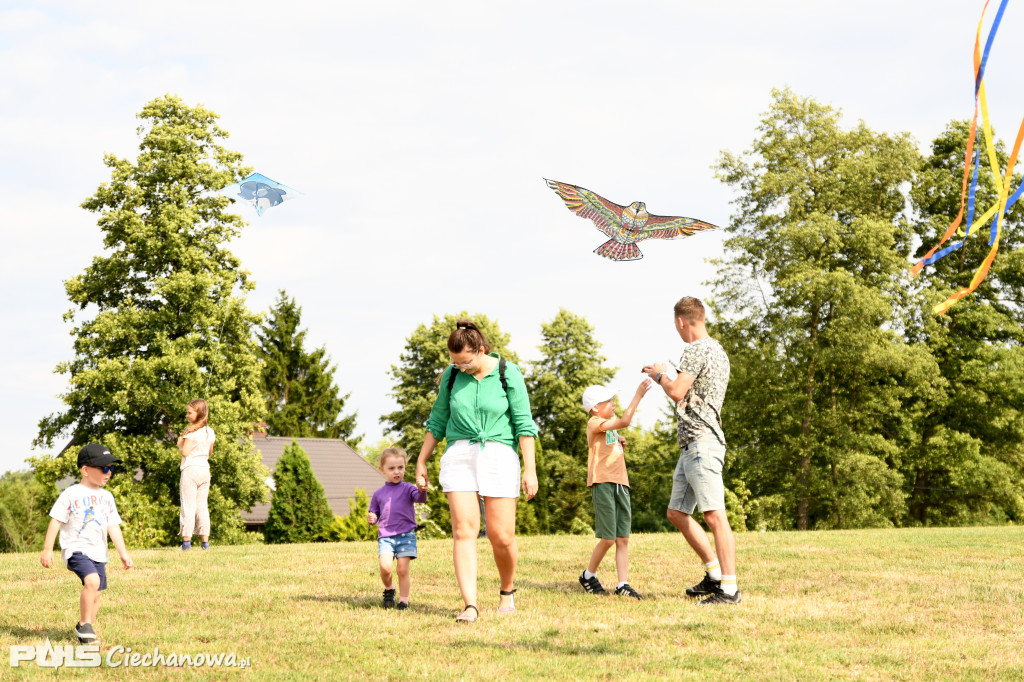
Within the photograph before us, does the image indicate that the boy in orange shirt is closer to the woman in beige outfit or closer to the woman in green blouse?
the woman in green blouse

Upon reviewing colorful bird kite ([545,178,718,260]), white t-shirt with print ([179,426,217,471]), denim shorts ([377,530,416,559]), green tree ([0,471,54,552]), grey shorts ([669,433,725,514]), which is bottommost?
green tree ([0,471,54,552])

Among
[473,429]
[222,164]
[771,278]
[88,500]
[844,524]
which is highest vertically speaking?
[222,164]

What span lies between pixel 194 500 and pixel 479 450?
7345mm

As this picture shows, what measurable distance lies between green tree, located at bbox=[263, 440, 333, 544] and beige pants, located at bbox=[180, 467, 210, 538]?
53.8 feet

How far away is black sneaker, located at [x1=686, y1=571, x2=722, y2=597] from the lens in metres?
7.67

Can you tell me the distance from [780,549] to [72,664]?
316 inches

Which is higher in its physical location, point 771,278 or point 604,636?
point 771,278

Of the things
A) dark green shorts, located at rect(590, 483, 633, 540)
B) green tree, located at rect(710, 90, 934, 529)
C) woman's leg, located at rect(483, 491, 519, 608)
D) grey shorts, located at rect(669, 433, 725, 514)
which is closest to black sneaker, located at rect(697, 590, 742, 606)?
grey shorts, located at rect(669, 433, 725, 514)

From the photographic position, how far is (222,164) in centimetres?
2997

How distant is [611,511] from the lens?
26.8ft

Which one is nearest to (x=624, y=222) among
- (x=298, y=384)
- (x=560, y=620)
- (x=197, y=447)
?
(x=560, y=620)

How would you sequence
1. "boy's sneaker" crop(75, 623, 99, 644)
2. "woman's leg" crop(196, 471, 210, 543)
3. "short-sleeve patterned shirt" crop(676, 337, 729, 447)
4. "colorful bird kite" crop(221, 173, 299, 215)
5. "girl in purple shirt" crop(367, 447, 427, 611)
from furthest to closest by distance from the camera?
"woman's leg" crop(196, 471, 210, 543)
"colorful bird kite" crop(221, 173, 299, 215)
"girl in purple shirt" crop(367, 447, 427, 611)
"short-sleeve patterned shirt" crop(676, 337, 729, 447)
"boy's sneaker" crop(75, 623, 99, 644)

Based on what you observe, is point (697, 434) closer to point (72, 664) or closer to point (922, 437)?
point (72, 664)

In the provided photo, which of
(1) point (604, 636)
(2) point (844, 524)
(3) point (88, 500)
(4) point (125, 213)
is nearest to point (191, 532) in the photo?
(3) point (88, 500)
